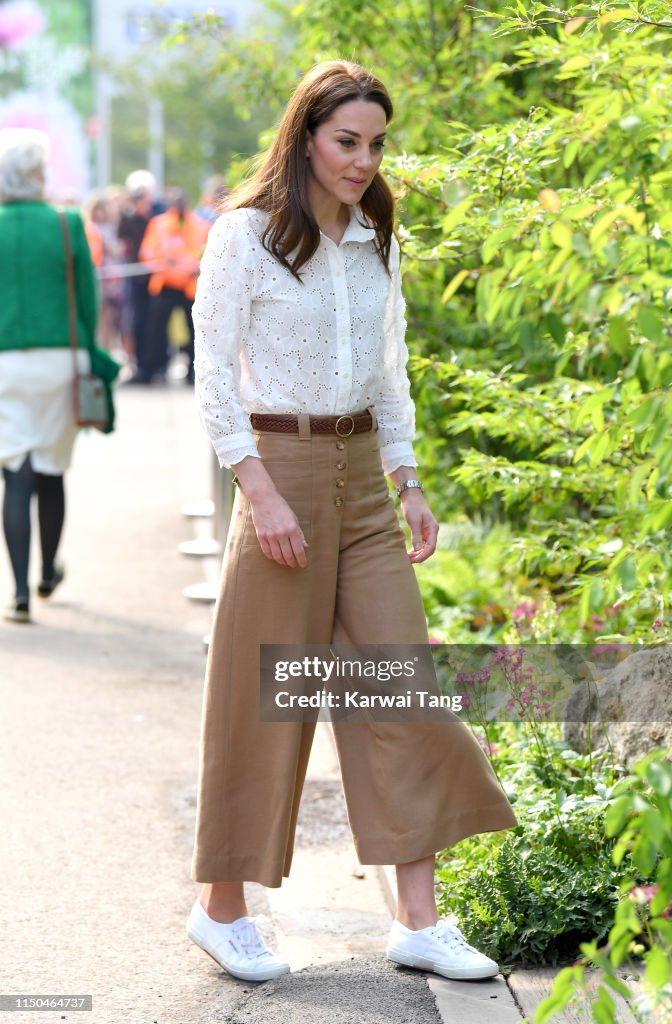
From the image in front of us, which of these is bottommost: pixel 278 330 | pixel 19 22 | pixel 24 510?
pixel 19 22

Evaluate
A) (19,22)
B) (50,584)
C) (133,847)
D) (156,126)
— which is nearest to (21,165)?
(50,584)

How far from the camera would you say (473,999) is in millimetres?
3643

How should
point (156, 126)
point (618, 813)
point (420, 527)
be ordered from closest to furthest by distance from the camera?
point (618, 813) < point (420, 527) < point (156, 126)

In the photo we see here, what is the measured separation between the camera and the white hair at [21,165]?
7285 millimetres

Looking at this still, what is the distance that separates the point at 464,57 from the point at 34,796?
3314 mm

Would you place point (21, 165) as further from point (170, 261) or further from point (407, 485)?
point (170, 261)

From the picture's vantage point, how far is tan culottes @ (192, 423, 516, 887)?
12.2 ft

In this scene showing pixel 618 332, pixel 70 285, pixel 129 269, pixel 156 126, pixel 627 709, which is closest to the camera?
pixel 618 332

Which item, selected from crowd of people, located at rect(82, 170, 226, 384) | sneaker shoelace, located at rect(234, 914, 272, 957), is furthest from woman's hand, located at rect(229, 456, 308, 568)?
crowd of people, located at rect(82, 170, 226, 384)

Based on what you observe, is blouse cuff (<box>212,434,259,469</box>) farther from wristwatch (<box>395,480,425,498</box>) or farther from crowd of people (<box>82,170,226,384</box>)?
crowd of people (<box>82,170,226,384</box>)

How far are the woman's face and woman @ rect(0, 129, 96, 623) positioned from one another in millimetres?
3803

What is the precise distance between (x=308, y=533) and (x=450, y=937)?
96 centimetres

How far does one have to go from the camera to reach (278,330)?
369cm

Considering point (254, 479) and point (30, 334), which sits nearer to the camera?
point (254, 479)
